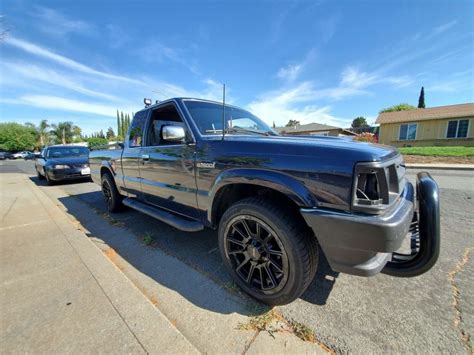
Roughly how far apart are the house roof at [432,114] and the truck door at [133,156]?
931 inches

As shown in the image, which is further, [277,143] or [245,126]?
[245,126]

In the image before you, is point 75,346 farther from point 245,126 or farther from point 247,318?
point 245,126

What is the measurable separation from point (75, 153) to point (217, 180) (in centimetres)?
1028

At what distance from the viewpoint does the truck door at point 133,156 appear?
12.3 ft

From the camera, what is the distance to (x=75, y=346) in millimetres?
1617

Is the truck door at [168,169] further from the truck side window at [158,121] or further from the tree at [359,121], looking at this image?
the tree at [359,121]

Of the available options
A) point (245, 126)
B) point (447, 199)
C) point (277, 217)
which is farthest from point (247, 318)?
point (447, 199)

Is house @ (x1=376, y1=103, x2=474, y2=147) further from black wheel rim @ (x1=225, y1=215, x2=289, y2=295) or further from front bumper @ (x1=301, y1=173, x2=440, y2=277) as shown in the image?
black wheel rim @ (x1=225, y1=215, x2=289, y2=295)

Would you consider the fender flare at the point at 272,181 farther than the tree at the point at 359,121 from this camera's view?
No

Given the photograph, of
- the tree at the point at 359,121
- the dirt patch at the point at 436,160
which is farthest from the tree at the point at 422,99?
the dirt patch at the point at 436,160

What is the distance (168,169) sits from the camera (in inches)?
117

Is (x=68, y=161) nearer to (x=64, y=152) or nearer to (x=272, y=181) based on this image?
(x=64, y=152)

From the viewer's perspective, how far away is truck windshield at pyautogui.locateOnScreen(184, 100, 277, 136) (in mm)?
2759

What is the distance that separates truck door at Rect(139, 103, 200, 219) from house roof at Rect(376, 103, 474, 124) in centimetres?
2358
